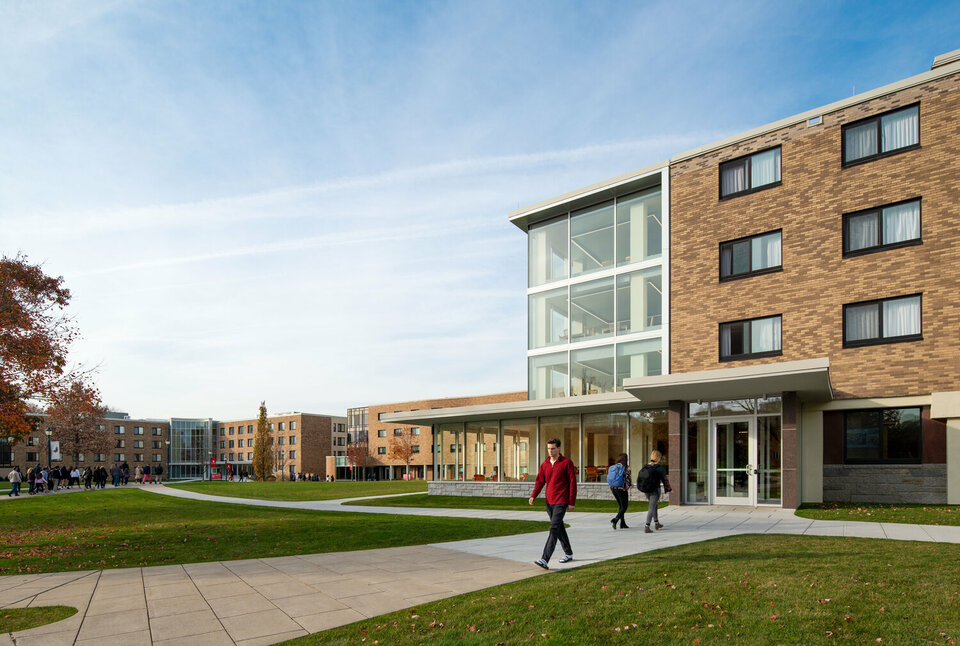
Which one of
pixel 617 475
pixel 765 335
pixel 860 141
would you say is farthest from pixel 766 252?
pixel 617 475

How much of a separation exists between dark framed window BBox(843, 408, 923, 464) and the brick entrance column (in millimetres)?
5124

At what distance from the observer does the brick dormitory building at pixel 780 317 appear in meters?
19.1

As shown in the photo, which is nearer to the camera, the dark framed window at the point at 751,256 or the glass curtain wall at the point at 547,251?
the dark framed window at the point at 751,256

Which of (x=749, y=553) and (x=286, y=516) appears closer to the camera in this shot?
(x=749, y=553)

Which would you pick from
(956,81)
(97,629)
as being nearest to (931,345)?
(956,81)

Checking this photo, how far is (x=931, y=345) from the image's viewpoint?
1917 centimetres

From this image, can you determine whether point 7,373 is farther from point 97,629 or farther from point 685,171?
point 685,171

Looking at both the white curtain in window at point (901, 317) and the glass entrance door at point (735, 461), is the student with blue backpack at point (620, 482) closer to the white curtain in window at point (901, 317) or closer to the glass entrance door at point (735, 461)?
the glass entrance door at point (735, 461)

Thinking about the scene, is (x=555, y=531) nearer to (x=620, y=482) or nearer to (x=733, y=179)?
(x=620, y=482)

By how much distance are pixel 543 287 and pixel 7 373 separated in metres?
20.8

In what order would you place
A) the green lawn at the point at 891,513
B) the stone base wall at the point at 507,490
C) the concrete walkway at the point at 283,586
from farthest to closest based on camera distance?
1. the stone base wall at the point at 507,490
2. the green lawn at the point at 891,513
3. the concrete walkway at the point at 283,586

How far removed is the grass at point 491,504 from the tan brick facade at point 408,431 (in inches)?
1857

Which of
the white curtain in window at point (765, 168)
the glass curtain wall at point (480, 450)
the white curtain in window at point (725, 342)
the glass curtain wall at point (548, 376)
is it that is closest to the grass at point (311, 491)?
the glass curtain wall at point (480, 450)

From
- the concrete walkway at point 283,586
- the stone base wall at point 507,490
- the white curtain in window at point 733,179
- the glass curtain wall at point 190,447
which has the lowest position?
the glass curtain wall at point 190,447
